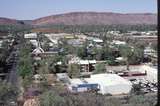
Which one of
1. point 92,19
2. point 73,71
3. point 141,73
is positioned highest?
point 92,19

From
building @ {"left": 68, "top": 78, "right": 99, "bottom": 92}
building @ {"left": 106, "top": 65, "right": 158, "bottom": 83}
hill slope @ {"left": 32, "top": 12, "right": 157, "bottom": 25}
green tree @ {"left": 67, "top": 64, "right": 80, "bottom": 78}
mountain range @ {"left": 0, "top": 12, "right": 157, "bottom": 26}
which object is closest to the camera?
building @ {"left": 68, "top": 78, "right": 99, "bottom": 92}

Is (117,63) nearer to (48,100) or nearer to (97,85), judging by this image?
(97,85)

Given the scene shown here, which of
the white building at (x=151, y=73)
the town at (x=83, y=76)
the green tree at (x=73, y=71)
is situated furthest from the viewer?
the green tree at (x=73, y=71)

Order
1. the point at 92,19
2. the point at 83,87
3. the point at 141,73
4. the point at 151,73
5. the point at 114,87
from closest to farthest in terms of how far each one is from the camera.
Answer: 1. the point at 114,87
2. the point at 83,87
3. the point at 151,73
4. the point at 141,73
5. the point at 92,19

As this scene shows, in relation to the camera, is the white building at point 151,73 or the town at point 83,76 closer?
the town at point 83,76

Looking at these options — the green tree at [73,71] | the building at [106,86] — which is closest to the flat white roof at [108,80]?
the building at [106,86]

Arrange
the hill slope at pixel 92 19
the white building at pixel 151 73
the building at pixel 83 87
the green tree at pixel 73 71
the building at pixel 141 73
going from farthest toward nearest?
1. the hill slope at pixel 92 19
2. the green tree at pixel 73 71
3. the building at pixel 141 73
4. the white building at pixel 151 73
5. the building at pixel 83 87

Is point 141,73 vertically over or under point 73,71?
under

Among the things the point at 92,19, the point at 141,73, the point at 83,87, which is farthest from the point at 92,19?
the point at 83,87

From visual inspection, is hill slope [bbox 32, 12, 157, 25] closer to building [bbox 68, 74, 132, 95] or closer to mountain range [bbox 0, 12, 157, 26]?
mountain range [bbox 0, 12, 157, 26]

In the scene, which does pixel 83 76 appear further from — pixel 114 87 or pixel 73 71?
pixel 114 87

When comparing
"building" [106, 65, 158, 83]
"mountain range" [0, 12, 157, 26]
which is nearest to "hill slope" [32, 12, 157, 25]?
"mountain range" [0, 12, 157, 26]

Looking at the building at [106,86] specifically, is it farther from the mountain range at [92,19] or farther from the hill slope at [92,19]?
the hill slope at [92,19]
